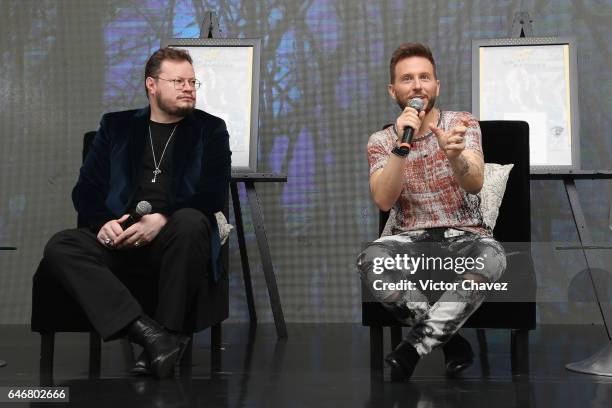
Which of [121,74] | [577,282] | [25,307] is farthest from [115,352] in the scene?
[577,282]

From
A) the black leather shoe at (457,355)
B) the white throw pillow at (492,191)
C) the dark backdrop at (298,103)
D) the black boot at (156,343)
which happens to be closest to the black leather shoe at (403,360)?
the black leather shoe at (457,355)

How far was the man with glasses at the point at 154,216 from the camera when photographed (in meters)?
2.46

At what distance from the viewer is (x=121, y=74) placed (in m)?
4.44

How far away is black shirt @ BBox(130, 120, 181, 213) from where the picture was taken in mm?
2775

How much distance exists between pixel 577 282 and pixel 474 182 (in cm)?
200

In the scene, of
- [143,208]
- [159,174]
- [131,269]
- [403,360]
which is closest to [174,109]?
[159,174]

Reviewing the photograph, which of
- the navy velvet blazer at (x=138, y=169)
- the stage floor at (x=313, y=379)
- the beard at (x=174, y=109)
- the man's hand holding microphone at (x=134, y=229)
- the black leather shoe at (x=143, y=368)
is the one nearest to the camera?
the stage floor at (x=313, y=379)

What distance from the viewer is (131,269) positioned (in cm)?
262

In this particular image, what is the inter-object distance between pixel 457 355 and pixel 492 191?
0.52 m

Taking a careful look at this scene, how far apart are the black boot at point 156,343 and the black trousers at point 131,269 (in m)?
0.03

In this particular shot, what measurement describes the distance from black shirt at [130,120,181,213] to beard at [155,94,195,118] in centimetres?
4

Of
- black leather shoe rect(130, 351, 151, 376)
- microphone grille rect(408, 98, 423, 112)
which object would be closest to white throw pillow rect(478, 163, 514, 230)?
microphone grille rect(408, 98, 423, 112)

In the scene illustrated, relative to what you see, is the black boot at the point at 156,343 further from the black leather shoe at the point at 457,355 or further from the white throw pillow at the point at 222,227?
the black leather shoe at the point at 457,355

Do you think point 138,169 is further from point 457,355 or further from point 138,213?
point 457,355
